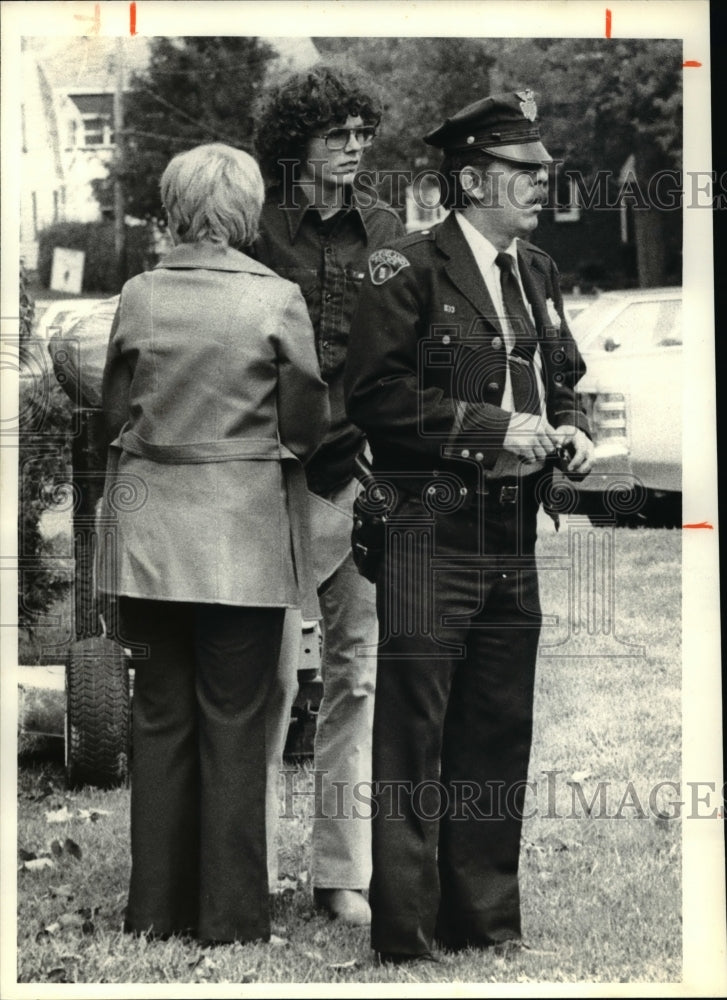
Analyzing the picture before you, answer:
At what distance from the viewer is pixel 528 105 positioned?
4562mm

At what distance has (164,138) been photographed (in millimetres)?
4672

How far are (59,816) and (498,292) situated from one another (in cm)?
235

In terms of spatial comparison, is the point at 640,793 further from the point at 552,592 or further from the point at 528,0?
the point at 528,0

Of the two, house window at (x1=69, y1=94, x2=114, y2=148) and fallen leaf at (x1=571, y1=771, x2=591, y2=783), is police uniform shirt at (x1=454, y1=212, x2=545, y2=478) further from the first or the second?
house window at (x1=69, y1=94, x2=114, y2=148)

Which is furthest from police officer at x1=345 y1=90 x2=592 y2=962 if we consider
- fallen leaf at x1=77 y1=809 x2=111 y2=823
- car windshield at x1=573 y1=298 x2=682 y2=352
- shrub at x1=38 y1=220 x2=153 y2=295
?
fallen leaf at x1=77 y1=809 x2=111 y2=823

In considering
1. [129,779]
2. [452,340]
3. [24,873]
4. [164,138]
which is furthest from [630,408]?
[24,873]

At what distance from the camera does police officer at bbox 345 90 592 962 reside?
4.43 metres

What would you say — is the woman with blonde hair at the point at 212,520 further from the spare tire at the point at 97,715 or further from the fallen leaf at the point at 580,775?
the fallen leaf at the point at 580,775

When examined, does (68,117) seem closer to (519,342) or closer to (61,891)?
(519,342)

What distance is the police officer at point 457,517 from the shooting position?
4426 mm

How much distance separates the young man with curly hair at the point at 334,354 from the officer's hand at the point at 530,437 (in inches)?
20.1

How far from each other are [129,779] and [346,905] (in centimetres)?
86

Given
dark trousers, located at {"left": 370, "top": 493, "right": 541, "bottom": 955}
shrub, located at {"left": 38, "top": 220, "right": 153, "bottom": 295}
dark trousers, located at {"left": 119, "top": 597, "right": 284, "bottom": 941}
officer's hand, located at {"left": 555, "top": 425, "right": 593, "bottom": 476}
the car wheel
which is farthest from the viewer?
the car wheel

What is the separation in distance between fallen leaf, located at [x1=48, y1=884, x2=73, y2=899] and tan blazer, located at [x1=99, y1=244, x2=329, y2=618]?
3.67 ft
